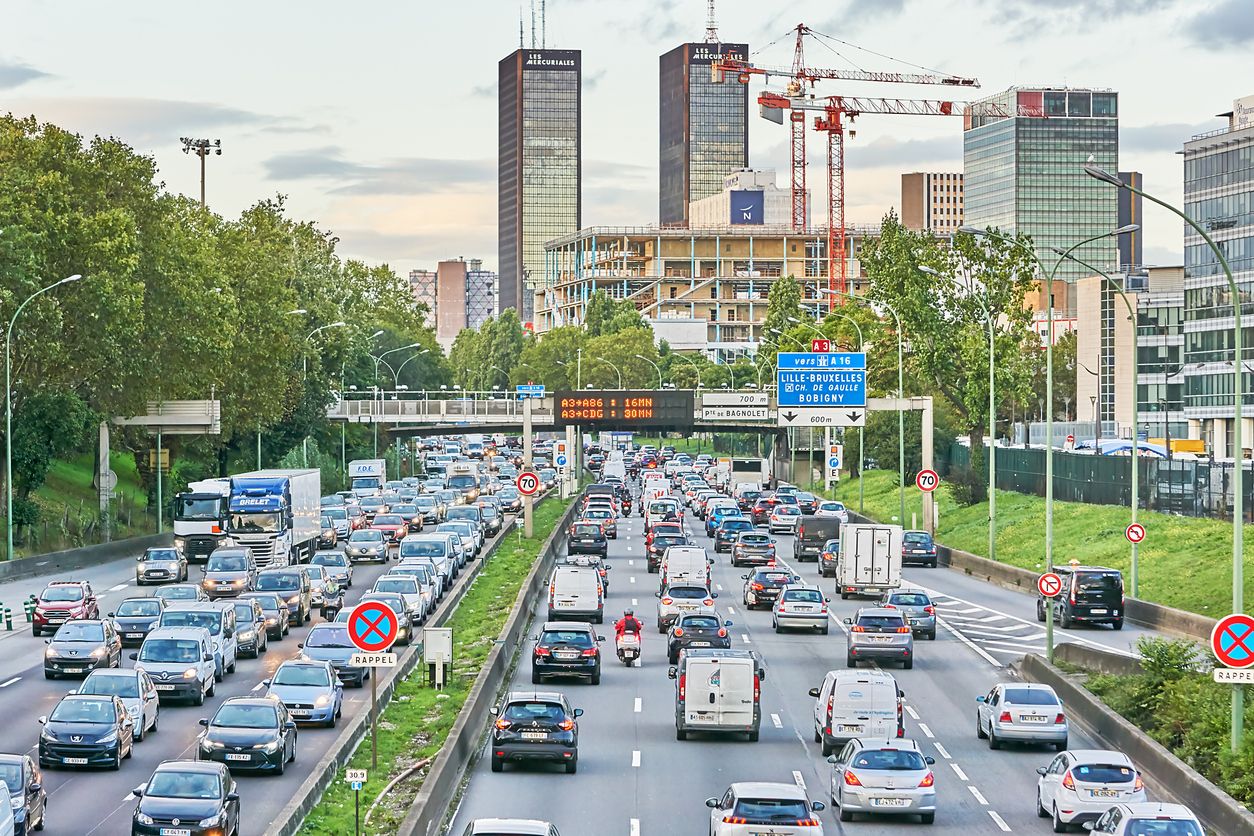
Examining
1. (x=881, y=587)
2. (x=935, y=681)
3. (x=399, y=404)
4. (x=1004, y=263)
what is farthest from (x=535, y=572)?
(x=399, y=404)

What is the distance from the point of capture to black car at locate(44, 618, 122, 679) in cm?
3922

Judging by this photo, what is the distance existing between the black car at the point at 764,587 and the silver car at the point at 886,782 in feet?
91.5

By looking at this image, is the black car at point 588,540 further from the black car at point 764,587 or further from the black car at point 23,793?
the black car at point 23,793

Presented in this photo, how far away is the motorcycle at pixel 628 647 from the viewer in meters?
43.6

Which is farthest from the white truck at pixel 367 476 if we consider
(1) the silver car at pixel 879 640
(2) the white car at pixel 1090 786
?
(2) the white car at pixel 1090 786

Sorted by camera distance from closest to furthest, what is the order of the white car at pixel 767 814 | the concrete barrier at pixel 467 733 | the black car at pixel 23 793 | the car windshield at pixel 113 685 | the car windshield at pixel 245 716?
the white car at pixel 767 814 < the black car at pixel 23 793 < the concrete barrier at pixel 467 733 < the car windshield at pixel 245 716 < the car windshield at pixel 113 685

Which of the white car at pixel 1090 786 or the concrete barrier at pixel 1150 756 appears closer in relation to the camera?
the concrete barrier at pixel 1150 756

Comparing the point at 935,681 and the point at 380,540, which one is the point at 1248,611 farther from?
the point at 380,540

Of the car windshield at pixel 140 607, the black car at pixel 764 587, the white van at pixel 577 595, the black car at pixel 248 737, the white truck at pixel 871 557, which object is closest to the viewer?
the black car at pixel 248 737

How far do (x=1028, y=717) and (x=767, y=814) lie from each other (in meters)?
10.9

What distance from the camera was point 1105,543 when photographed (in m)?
66.8

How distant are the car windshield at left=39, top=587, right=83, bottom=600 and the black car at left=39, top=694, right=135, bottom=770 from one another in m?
18.8

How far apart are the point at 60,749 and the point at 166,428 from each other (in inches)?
2531

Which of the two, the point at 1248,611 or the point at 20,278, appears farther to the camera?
the point at 20,278
